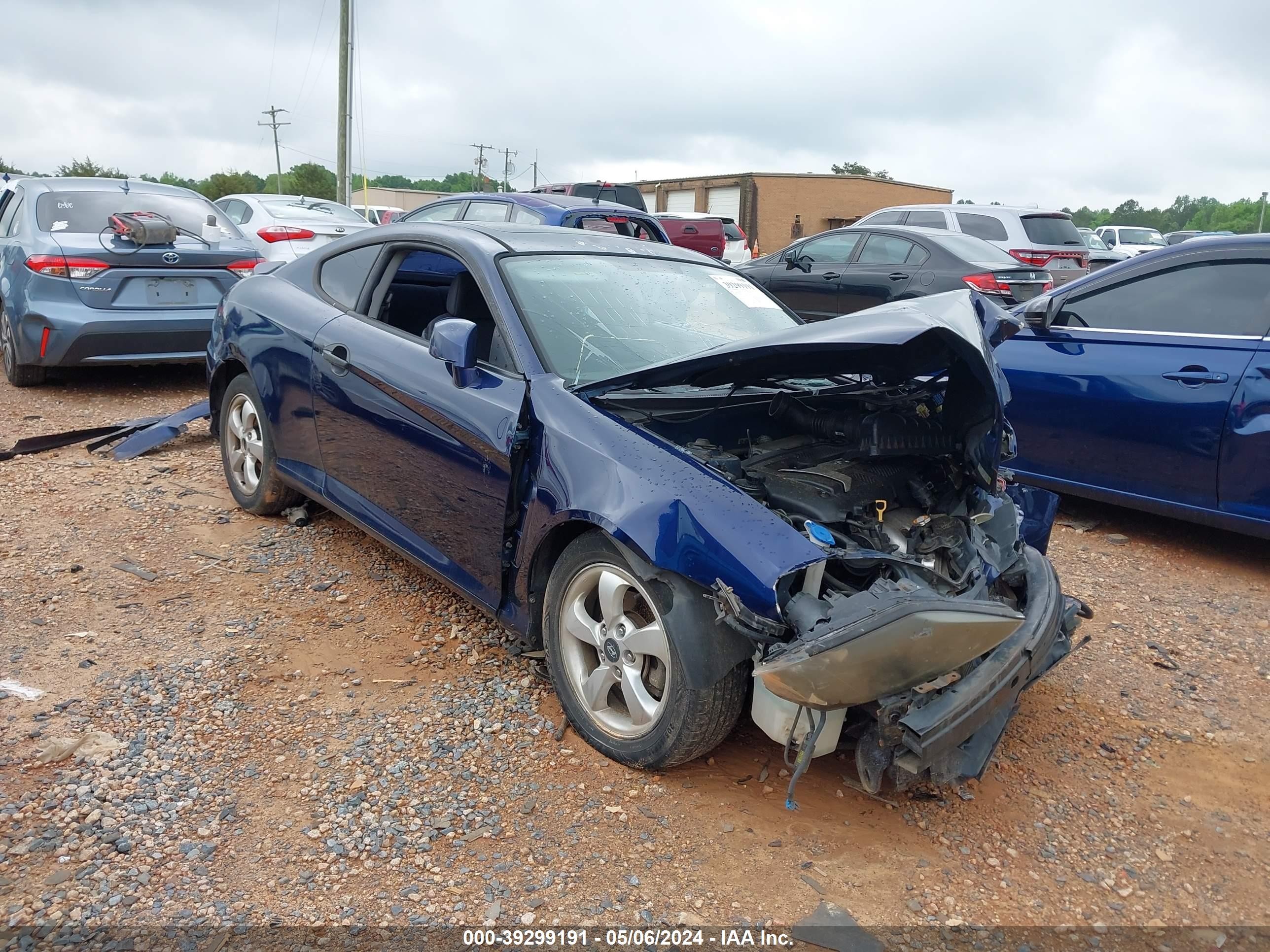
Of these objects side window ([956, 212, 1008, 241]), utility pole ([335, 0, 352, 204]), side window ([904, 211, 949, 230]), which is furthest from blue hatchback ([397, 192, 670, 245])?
utility pole ([335, 0, 352, 204])

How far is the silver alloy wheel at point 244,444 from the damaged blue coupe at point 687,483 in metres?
0.48

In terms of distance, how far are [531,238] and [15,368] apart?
5.70 metres

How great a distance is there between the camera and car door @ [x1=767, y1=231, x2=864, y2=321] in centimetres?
987

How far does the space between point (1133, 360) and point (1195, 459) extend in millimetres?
611

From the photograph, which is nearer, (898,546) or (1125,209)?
(898,546)

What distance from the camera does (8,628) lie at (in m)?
3.63

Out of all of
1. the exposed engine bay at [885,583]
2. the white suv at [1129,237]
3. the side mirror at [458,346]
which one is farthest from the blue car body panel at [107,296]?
the white suv at [1129,237]

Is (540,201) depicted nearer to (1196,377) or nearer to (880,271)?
(880,271)

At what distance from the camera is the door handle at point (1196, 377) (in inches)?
178

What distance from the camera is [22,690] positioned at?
3191 millimetres

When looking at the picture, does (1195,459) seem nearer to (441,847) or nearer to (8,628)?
(441,847)

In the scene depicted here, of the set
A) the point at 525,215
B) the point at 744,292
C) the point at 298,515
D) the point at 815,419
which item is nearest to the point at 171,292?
the point at 298,515

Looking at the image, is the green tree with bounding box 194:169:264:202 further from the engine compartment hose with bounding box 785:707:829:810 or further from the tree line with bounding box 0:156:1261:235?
the engine compartment hose with bounding box 785:707:829:810

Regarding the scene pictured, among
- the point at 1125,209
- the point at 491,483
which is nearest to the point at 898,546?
the point at 491,483
